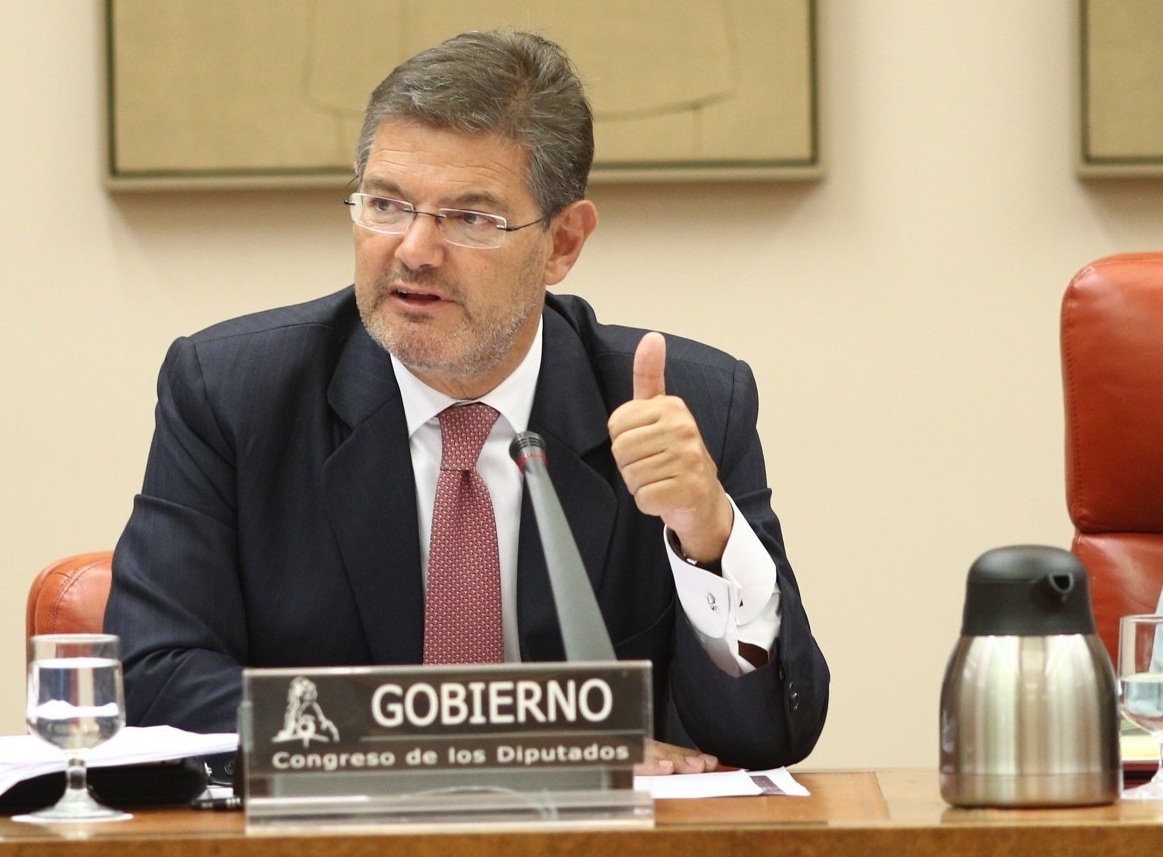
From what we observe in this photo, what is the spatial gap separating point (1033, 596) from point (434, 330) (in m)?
0.92

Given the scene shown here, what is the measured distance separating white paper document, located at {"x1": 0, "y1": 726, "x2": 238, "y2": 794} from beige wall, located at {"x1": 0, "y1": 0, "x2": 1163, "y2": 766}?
5.25 feet

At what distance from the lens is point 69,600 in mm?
2184

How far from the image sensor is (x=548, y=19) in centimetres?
296

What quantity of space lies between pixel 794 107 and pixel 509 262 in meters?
1.01

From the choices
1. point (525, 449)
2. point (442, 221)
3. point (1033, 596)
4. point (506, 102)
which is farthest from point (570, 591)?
point (506, 102)

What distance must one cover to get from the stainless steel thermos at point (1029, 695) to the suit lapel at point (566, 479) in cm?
71

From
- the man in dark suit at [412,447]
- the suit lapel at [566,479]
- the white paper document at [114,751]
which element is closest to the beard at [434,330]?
the man in dark suit at [412,447]

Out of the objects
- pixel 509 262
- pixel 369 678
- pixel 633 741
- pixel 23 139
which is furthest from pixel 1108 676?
pixel 23 139

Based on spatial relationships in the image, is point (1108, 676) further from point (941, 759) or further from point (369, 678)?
point (369, 678)

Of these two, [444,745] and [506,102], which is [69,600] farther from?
[444,745]

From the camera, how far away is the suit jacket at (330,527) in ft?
6.36

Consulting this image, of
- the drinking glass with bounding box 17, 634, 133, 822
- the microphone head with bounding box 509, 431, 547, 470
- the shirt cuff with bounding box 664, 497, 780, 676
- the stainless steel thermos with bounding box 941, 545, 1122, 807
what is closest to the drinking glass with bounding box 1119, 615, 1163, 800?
the stainless steel thermos with bounding box 941, 545, 1122, 807

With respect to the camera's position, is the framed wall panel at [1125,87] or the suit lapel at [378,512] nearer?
the suit lapel at [378,512]

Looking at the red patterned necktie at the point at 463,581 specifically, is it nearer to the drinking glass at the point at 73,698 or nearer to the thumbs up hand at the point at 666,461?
the thumbs up hand at the point at 666,461
